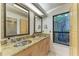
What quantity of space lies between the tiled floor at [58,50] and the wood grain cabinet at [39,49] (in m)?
0.07

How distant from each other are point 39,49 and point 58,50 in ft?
0.87

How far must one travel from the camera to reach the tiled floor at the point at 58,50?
156 cm

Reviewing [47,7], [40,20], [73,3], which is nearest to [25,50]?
[40,20]

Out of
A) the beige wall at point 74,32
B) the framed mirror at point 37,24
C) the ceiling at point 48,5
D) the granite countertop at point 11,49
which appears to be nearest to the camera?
the granite countertop at point 11,49

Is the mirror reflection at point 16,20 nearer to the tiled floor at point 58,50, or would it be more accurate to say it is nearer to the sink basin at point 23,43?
the sink basin at point 23,43

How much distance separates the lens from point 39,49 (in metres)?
1.61

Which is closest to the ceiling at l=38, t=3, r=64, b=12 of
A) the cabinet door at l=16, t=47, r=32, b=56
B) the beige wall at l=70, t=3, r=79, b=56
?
the beige wall at l=70, t=3, r=79, b=56

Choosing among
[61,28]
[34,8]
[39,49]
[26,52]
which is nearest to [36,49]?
[39,49]

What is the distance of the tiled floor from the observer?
1.56 metres

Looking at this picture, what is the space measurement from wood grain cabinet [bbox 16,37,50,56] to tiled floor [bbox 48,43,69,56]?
72mm

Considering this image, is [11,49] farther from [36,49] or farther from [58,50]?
[58,50]

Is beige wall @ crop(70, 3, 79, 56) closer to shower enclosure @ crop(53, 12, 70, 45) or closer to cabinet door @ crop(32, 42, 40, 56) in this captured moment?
shower enclosure @ crop(53, 12, 70, 45)

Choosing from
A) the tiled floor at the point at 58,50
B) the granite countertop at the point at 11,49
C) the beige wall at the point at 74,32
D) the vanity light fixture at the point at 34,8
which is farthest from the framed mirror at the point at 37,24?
the beige wall at the point at 74,32

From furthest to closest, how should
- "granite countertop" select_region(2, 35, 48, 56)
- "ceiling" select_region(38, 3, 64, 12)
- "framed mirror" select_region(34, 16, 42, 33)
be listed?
"framed mirror" select_region(34, 16, 42, 33) → "ceiling" select_region(38, 3, 64, 12) → "granite countertop" select_region(2, 35, 48, 56)
